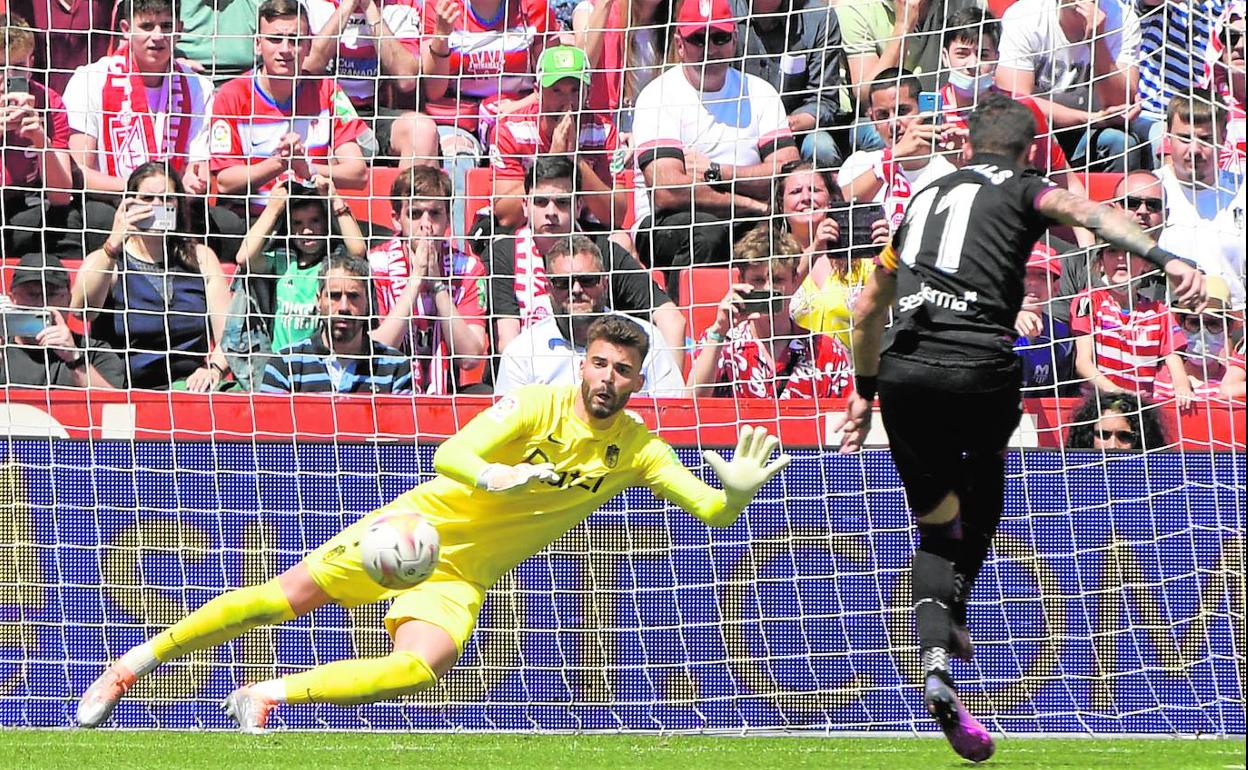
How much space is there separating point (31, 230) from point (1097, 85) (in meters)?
5.75

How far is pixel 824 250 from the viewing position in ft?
29.2

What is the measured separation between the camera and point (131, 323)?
30.4 feet

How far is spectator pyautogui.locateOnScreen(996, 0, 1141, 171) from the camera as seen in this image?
8242 mm

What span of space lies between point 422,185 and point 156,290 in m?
1.61

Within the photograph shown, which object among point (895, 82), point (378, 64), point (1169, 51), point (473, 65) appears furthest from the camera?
point (473, 65)

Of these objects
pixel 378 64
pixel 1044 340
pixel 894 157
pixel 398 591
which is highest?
pixel 378 64

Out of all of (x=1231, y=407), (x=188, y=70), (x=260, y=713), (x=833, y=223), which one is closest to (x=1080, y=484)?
(x=1231, y=407)

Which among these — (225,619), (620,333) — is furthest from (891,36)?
(225,619)

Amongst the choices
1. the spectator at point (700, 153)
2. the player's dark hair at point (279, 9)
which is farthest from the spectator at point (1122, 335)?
the player's dark hair at point (279, 9)

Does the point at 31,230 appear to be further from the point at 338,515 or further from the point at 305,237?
the point at 338,515

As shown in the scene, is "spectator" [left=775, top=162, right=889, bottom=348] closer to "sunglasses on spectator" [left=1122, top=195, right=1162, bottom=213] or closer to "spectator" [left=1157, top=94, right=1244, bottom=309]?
"sunglasses on spectator" [left=1122, top=195, right=1162, bottom=213]

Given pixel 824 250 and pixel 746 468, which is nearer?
pixel 746 468

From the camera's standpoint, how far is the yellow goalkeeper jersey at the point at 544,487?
6.29 meters

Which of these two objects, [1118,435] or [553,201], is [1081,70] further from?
[553,201]
